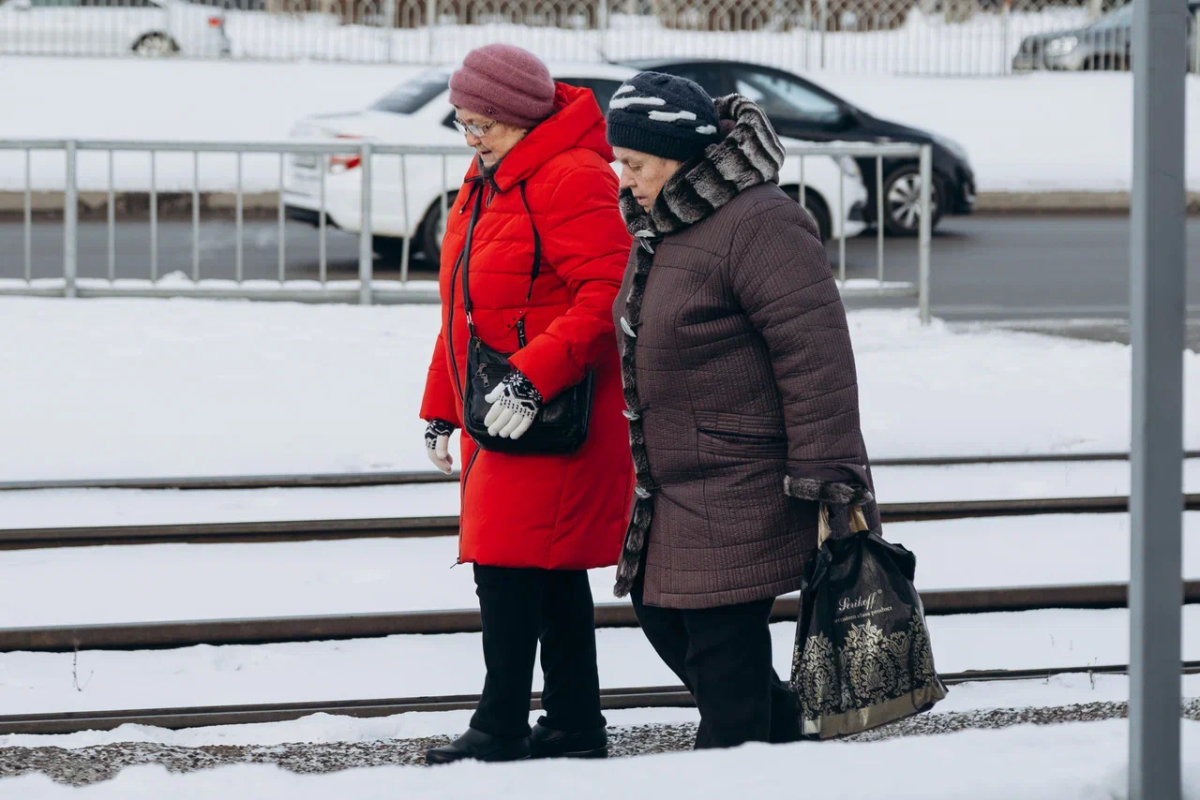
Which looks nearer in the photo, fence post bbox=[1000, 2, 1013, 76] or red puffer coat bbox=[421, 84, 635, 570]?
red puffer coat bbox=[421, 84, 635, 570]

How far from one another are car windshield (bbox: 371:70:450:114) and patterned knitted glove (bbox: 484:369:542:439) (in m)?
8.03

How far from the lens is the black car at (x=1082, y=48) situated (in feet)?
73.9

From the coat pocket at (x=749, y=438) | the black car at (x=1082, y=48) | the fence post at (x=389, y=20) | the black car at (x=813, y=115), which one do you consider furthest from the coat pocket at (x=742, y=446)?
the black car at (x=1082, y=48)

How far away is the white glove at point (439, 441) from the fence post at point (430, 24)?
18234mm

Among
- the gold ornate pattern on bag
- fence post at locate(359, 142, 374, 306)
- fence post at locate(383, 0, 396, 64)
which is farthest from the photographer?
fence post at locate(383, 0, 396, 64)

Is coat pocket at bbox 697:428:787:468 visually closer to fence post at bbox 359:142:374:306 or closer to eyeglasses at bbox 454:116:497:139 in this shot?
eyeglasses at bbox 454:116:497:139

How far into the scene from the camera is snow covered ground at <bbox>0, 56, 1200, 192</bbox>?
18266mm

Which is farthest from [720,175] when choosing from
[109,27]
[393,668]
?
[109,27]

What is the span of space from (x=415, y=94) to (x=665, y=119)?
8.49m

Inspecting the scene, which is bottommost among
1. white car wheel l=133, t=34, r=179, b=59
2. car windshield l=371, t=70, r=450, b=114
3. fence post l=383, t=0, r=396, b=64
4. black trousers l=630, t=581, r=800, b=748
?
black trousers l=630, t=581, r=800, b=748

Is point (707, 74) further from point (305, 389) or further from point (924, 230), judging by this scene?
point (305, 389)

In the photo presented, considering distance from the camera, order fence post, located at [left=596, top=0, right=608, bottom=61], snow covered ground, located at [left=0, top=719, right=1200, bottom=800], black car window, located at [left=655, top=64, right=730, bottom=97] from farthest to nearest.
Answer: fence post, located at [left=596, top=0, right=608, bottom=61], black car window, located at [left=655, top=64, right=730, bottom=97], snow covered ground, located at [left=0, top=719, right=1200, bottom=800]

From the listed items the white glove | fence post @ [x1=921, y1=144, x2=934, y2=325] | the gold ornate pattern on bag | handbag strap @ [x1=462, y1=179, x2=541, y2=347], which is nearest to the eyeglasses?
handbag strap @ [x1=462, y1=179, x2=541, y2=347]

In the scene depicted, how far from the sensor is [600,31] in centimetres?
2133
